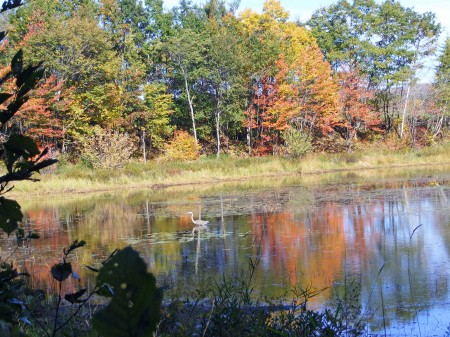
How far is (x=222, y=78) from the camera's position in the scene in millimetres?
35812

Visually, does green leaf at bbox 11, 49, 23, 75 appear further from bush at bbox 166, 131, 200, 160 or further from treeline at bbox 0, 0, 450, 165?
bush at bbox 166, 131, 200, 160

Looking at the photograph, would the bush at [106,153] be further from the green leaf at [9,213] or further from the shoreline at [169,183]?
the green leaf at [9,213]

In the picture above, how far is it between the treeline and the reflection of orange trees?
16.6 m

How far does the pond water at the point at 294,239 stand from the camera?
23.6 ft

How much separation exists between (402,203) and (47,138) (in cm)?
2371

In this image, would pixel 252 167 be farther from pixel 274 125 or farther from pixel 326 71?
pixel 326 71

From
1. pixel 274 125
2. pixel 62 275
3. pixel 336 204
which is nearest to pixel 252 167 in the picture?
pixel 274 125

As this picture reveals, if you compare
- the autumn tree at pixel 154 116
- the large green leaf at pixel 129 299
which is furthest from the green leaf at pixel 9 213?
the autumn tree at pixel 154 116

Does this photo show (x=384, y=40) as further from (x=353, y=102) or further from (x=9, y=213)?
(x=9, y=213)

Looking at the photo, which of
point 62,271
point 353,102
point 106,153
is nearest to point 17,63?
point 62,271

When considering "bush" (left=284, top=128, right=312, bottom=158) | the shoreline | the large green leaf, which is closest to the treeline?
"bush" (left=284, top=128, right=312, bottom=158)

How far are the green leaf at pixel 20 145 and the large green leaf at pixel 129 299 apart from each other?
0.78 m

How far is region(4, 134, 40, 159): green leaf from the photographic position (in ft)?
4.25

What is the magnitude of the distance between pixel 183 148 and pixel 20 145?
34.6m
